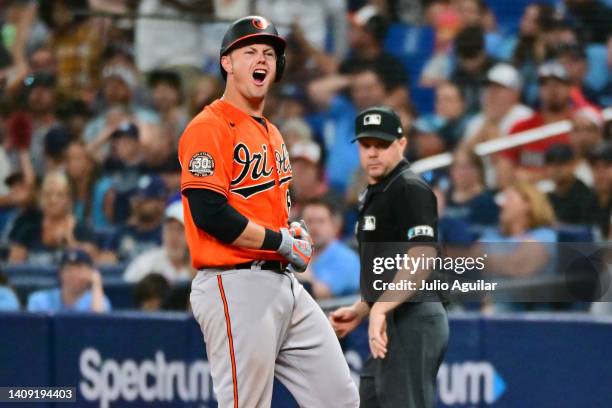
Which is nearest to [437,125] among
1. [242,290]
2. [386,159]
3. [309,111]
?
[309,111]

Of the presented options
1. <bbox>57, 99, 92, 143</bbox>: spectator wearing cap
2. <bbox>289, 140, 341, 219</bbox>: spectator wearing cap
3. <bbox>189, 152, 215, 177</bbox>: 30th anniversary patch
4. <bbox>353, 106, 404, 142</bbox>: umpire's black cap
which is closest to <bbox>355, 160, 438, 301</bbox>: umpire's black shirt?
<bbox>353, 106, 404, 142</bbox>: umpire's black cap

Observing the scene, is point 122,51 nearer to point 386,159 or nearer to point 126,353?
point 126,353

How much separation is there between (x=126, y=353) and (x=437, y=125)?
11.9ft

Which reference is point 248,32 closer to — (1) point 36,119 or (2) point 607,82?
(2) point 607,82

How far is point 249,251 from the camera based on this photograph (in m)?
4.02

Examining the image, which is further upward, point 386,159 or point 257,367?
point 386,159

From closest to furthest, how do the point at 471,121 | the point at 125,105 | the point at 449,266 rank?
the point at 449,266, the point at 471,121, the point at 125,105

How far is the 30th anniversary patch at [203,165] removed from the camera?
3.88 meters

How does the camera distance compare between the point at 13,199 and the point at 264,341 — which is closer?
the point at 264,341

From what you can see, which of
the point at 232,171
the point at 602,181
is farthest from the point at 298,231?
the point at 602,181

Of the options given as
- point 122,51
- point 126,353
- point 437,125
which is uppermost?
point 122,51

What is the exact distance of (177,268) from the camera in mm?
7262

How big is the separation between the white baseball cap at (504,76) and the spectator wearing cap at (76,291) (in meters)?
3.45

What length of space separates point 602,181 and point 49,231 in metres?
4.02
